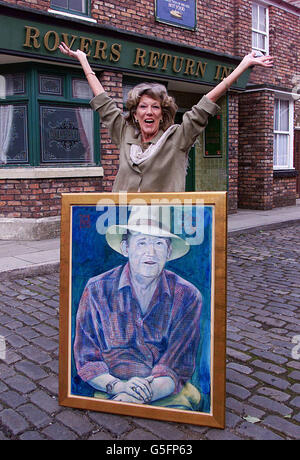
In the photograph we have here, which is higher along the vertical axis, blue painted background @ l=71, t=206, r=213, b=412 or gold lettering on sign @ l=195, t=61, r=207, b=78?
gold lettering on sign @ l=195, t=61, r=207, b=78

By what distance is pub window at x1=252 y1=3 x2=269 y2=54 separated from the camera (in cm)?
1198

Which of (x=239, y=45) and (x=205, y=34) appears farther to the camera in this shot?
(x=239, y=45)

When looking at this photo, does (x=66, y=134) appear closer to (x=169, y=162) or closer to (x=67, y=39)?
(x=67, y=39)

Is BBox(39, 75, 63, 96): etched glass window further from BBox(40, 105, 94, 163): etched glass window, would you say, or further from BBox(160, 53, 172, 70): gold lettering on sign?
BBox(160, 53, 172, 70): gold lettering on sign

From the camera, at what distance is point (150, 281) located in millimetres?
2488

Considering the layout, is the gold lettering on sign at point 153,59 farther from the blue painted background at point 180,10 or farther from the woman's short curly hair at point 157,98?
the woman's short curly hair at point 157,98

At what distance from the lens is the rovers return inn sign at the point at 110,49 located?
281 inches

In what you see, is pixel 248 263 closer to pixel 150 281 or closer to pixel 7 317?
pixel 7 317

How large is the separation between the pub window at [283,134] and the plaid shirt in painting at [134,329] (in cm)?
1130

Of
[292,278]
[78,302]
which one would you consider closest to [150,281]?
[78,302]

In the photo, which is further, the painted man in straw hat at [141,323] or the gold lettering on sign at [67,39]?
the gold lettering on sign at [67,39]

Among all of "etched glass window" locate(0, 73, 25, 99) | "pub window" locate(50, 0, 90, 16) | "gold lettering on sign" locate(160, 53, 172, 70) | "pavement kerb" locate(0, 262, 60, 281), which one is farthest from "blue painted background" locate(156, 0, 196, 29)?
"pavement kerb" locate(0, 262, 60, 281)

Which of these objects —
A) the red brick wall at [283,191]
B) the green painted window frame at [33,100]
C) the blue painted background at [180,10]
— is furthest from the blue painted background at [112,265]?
the red brick wall at [283,191]

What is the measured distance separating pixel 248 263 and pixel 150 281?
14.6ft
